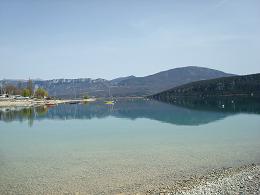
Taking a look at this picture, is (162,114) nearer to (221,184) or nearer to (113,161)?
(113,161)

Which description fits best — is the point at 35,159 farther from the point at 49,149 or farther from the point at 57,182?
the point at 57,182

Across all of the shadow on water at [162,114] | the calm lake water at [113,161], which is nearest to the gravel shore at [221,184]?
the calm lake water at [113,161]

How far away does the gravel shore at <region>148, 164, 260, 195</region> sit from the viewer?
22.3 metres

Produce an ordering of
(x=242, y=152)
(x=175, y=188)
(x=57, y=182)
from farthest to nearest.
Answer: (x=242, y=152), (x=57, y=182), (x=175, y=188)

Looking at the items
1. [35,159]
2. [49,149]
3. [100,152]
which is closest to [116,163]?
[100,152]

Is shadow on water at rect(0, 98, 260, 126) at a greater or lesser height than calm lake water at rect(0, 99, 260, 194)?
greater

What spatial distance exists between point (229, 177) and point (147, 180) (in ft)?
22.9

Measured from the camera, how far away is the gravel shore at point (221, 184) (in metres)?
22.3

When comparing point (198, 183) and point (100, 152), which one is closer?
point (198, 183)

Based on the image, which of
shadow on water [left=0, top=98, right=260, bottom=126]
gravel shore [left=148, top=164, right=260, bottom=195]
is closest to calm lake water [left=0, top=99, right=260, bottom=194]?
gravel shore [left=148, top=164, right=260, bottom=195]

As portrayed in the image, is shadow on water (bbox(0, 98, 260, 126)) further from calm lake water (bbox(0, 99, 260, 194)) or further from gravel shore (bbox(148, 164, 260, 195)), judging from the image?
gravel shore (bbox(148, 164, 260, 195))

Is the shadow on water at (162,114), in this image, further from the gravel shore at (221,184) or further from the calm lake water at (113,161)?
the gravel shore at (221,184)

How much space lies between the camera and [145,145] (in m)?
46.1

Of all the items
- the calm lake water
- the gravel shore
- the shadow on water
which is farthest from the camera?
the shadow on water
